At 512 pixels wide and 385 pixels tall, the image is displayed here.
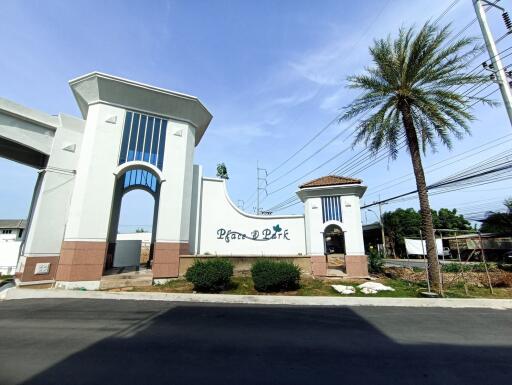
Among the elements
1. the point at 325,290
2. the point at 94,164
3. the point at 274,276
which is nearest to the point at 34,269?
the point at 94,164

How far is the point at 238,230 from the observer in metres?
17.6

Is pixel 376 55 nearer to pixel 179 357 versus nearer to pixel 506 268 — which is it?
pixel 179 357

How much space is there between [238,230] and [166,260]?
5236mm

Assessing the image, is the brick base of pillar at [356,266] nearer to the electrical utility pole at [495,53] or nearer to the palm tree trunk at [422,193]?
the palm tree trunk at [422,193]

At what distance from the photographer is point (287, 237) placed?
58.1 ft

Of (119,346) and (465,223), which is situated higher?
(465,223)

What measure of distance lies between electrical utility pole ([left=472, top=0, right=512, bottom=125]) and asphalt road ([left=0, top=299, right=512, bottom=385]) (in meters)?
8.11

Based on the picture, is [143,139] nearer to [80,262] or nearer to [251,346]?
[80,262]

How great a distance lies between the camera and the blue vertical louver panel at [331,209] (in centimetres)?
1761

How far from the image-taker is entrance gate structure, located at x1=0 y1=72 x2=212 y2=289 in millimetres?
12664

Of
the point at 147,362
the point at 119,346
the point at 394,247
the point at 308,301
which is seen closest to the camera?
the point at 147,362

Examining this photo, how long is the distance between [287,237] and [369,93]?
1044 centimetres

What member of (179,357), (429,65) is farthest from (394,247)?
(179,357)

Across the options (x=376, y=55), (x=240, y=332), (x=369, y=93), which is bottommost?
(x=240, y=332)
